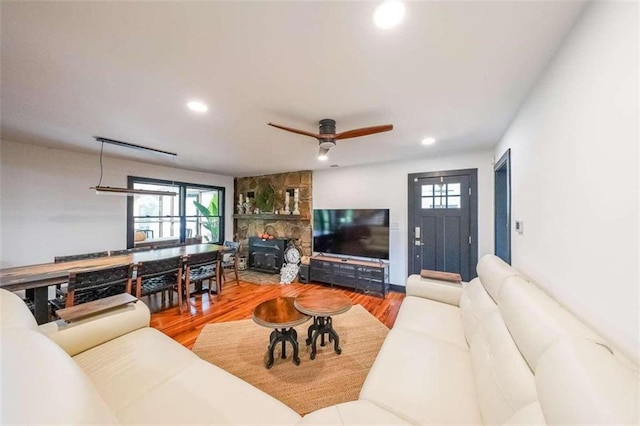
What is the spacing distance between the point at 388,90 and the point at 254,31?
3.39 feet

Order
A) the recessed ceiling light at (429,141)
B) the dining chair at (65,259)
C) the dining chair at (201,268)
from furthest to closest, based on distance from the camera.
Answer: the dining chair at (201,268) → the recessed ceiling light at (429,141) → the dining chair at (65,259)

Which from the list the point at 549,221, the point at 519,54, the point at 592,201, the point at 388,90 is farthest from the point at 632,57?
the point at 388,90

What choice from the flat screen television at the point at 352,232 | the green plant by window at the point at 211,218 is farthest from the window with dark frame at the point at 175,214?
the flat screen television at the point at 352,232

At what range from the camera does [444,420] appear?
3.50 feet

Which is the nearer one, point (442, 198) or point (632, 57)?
point (632, 57)

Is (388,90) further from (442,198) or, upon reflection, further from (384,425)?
(442,198)

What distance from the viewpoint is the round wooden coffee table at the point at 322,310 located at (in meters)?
2.14

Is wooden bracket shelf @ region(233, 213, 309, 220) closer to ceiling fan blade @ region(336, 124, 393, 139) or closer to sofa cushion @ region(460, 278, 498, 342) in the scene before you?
ceiling fan blade @ region(336, 124, 393, 139)

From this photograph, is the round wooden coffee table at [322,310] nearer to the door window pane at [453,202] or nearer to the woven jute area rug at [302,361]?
the woven jute area rug at [302,361]

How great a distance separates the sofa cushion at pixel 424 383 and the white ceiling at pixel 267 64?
188 centimetres

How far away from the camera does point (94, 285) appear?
2363mm

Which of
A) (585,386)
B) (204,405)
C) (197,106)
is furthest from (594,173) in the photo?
(197,106)

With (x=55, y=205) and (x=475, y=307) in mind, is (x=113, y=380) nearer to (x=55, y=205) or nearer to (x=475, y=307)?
(x=475, y=307)

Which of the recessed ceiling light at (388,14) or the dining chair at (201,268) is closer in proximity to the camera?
the recessed ceiling light at (388,14)
